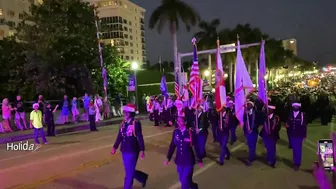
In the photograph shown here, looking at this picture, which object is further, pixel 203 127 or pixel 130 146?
pixel 203 127

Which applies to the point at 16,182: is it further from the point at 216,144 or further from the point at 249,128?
the point at 216,144

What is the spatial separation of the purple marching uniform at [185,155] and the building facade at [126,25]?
12625 cm

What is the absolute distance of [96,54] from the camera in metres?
33.4

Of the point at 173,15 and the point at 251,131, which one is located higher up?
the point at 173,15

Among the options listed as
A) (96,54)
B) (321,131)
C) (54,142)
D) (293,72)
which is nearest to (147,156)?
(54,142)

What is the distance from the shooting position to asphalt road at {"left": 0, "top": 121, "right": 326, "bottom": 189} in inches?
356

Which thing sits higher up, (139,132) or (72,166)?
(139,132)

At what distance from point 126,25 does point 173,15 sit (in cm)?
10519

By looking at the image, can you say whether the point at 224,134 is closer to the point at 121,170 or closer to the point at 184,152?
the point at 121,170

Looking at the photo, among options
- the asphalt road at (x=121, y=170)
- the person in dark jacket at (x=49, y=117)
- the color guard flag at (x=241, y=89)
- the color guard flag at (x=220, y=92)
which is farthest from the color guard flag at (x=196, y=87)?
the person in dark jacket at (x=49, y=117)

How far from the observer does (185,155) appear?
7480 millimetres

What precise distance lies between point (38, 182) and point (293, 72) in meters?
141

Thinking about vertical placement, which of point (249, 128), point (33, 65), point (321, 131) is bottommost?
point (321, 131)

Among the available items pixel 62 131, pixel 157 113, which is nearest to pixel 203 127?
pixel 157 113
